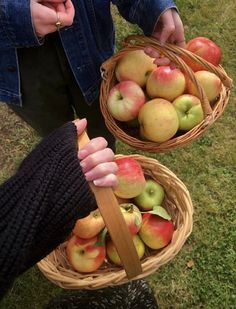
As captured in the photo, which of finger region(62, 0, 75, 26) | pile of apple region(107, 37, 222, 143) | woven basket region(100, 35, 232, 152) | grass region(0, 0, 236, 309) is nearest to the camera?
finger region(62, 0, 75, 26)

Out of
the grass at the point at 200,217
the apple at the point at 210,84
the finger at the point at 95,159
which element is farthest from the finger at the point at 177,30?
the grass at the point at 200,217

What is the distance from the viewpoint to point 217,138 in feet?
6.92

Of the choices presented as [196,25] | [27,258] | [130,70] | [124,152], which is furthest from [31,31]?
[196,25]

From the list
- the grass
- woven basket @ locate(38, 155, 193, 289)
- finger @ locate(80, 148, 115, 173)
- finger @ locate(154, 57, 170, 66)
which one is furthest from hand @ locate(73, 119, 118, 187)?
the grass

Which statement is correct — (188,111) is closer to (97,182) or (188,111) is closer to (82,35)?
(82,35)

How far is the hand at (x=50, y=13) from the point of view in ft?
3.46

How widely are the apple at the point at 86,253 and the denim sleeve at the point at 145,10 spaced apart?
2.01 ft

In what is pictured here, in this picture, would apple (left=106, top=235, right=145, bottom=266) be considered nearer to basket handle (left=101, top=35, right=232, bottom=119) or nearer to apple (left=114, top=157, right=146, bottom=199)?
apple (left=114, top=157, right=146, bottom=199)

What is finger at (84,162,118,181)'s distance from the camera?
869mm

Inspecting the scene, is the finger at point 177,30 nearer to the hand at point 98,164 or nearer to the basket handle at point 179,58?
the basket handle at point 179,58

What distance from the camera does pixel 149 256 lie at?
1259 millimetres

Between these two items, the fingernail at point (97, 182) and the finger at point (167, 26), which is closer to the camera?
the fingernail at point (97, 182)

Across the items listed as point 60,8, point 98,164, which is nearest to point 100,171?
point 98,164

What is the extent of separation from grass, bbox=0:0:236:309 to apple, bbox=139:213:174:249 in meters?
0.56
